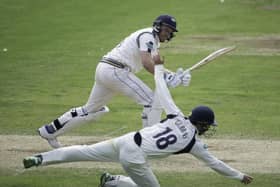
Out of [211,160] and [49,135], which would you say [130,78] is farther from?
[211,160]

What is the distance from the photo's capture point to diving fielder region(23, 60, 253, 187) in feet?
27.9

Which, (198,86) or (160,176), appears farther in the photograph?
(198,86)

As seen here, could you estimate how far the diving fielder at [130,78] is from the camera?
10422 millimetres

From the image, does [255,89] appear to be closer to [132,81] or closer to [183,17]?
[132,81]

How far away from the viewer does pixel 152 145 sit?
8.51 metres

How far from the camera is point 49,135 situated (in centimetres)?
1104

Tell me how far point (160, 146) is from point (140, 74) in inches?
362

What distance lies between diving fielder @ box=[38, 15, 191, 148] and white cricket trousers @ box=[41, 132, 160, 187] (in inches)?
62.0

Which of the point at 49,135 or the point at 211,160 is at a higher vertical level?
the point at 211,160

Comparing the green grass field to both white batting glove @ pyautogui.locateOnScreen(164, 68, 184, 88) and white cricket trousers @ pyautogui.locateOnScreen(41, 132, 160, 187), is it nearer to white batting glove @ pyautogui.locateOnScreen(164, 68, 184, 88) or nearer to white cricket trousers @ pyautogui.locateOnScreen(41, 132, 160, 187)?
white cricket trousers @ pyautogui.locateOnScreen(41, 132, 160, 187)

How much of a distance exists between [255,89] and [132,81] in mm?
6113

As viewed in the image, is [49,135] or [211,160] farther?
[49,135]

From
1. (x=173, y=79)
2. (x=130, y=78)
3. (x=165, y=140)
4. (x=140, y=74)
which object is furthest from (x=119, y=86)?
(x=140, y=74)

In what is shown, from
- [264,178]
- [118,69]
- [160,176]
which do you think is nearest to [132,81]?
[118,69]
